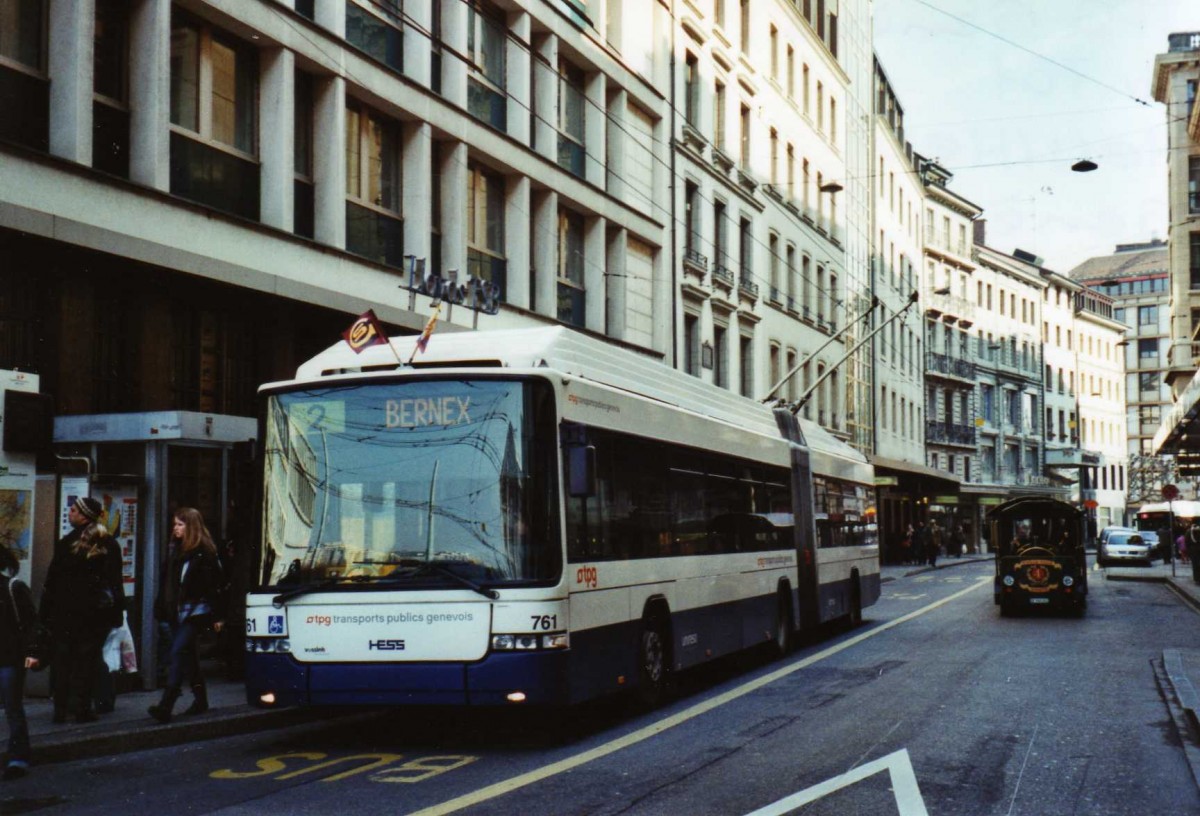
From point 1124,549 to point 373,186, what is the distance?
43089 mm

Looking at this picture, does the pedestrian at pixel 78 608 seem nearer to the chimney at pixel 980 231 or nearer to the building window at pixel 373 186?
the building window at pixel 373 186

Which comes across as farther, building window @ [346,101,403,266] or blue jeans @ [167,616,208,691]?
building window @ [346,101,403,266]

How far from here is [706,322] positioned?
37438mm

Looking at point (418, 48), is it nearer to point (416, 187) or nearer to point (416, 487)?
point (416, 187)

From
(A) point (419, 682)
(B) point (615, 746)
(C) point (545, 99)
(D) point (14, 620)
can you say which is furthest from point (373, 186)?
(D) point (14, 620)

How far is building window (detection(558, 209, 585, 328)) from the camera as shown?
28594 mm

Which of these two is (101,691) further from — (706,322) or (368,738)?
(706,322)

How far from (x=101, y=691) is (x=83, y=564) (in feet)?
3.99

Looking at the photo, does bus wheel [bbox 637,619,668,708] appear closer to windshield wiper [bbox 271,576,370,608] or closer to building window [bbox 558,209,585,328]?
windshield wiper [bbox 271,576,370,608]

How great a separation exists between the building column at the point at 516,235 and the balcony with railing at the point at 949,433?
50854 millimetres

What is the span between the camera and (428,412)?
1069cm

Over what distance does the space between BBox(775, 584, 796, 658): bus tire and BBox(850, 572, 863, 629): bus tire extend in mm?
4447

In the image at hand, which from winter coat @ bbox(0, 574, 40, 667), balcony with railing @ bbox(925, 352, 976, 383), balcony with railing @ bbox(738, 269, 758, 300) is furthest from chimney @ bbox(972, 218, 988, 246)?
winter coat @ bbox(0, 574, 40, 667)

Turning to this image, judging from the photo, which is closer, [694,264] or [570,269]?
[570,269]
